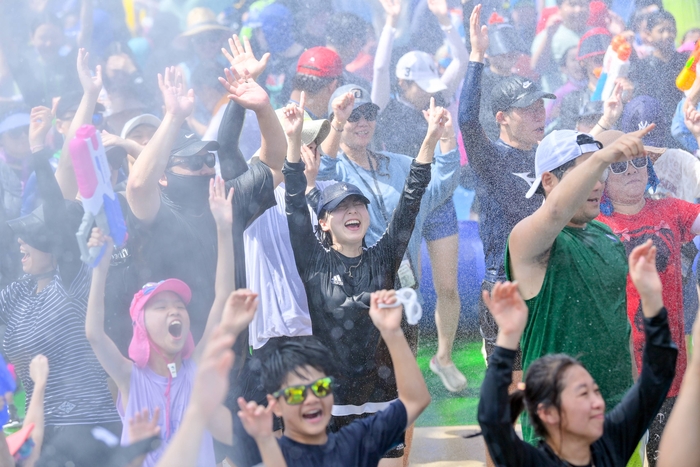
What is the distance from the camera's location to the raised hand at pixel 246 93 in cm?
300

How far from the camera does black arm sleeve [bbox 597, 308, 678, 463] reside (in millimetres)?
2143

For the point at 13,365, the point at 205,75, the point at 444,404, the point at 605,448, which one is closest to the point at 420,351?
the point at 444,404

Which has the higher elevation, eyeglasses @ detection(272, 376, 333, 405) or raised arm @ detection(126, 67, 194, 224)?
raised arm @ detection(126, 67, 194, 224)

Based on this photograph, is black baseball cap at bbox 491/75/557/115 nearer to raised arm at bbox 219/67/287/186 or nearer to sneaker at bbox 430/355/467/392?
raised arm at bbox 219/67/287/186

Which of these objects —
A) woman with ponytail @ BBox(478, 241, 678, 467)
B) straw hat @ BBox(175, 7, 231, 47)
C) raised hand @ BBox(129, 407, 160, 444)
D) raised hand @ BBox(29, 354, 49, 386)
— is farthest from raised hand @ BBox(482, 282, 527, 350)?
straw hat @ BBox(175, 7, 231, 47)

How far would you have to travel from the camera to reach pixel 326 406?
7.23 feet

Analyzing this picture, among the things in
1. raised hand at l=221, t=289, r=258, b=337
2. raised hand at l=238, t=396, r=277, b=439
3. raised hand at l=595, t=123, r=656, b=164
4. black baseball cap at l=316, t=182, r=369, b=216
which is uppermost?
raised hand at l=595, t=123, r=656, b=164

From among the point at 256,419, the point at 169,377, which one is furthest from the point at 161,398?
the point at 256,419

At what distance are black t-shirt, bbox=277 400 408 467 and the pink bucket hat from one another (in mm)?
797

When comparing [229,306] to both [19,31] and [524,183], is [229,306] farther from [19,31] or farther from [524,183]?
[19,31]

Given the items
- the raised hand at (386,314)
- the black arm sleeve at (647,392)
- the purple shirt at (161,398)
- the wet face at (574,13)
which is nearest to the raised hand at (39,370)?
the purple shirt at (161,398)

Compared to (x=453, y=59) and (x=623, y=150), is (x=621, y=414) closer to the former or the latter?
(x=623, y=150)

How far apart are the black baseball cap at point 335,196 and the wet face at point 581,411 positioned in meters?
1.14

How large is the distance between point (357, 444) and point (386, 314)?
325mm
